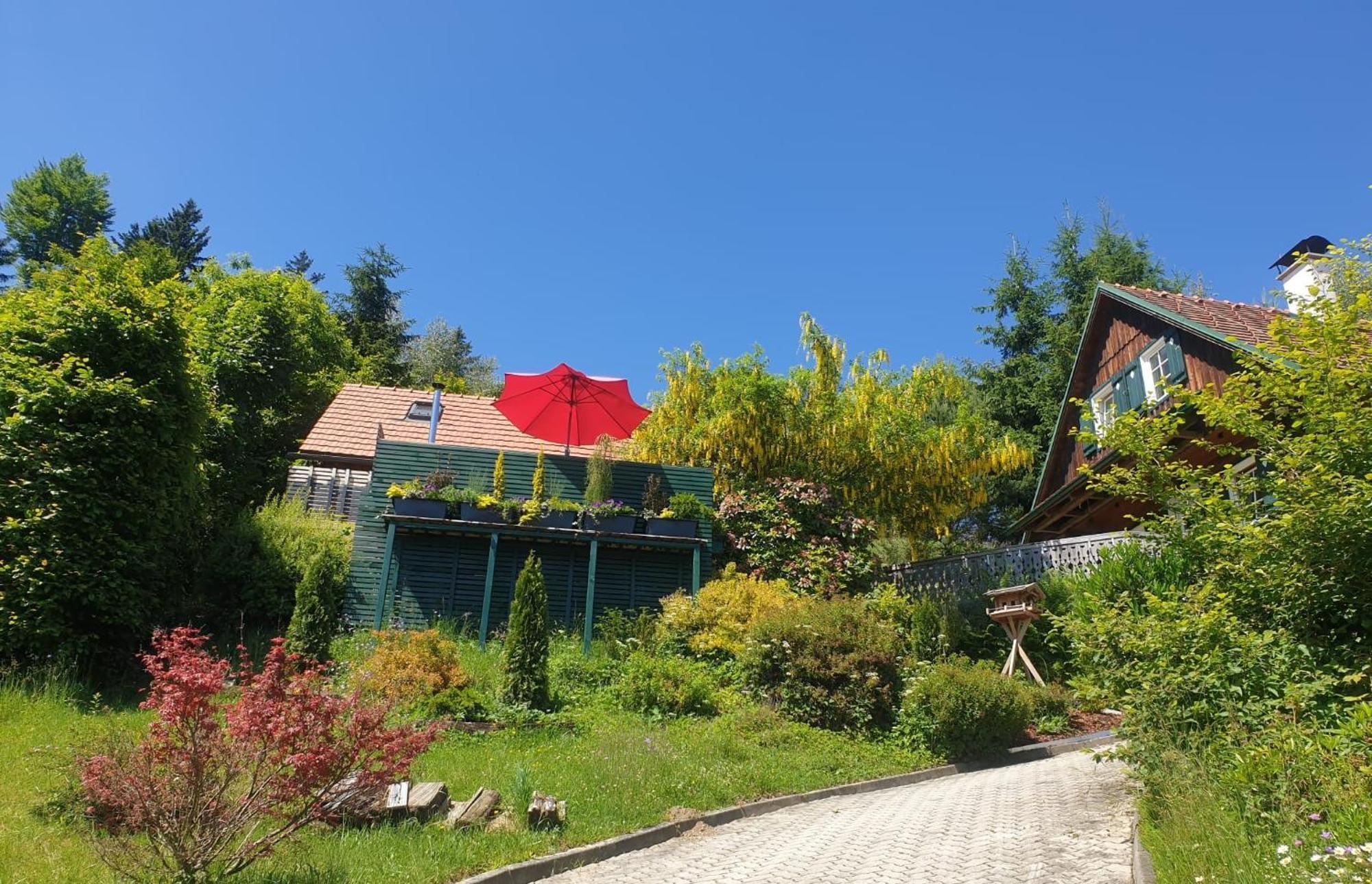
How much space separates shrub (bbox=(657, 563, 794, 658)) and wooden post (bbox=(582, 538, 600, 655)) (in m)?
1.12

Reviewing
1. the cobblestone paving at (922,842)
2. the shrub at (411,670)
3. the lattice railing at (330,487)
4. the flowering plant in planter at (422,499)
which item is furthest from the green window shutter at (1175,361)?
the lattice railing at (330,487)

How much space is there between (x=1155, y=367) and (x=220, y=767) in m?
18.2

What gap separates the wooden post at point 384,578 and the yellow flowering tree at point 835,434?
6444 mm

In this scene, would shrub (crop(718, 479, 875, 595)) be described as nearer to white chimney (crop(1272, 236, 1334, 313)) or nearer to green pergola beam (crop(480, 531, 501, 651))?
green pergola beam (crop(480, 531, 501, 651))

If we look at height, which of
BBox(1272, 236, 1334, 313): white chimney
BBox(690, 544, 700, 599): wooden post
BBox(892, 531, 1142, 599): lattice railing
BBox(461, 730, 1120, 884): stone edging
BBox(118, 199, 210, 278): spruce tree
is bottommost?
BBox(461, 730, 1120, 884): stone edging

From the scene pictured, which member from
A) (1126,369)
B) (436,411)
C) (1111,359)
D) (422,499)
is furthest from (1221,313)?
(436,411)

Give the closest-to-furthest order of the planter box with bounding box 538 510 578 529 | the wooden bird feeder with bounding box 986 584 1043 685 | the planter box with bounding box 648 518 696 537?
the wooden bird feeder with bounding box 986 584 1043 685 → the planter box with bounding box 538 510 578 529 → the planter box with bounding box 648 518 696 537

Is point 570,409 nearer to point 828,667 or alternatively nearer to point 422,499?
point 422,499

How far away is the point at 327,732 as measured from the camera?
18.1ft

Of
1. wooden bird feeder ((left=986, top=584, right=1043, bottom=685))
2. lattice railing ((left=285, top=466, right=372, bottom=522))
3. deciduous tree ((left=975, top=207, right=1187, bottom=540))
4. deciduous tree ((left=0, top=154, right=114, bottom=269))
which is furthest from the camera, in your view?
deciduous tree ((left=0, top=154, right=114, bottom=269))

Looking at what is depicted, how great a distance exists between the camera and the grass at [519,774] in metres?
5.64

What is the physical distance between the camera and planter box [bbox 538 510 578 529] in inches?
560

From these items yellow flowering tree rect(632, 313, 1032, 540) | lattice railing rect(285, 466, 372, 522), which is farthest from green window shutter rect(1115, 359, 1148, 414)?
lattice railing rect(285, 466, 372, 522)

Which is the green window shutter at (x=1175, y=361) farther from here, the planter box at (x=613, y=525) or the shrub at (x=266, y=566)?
the shrub at (x=266, y=566)
